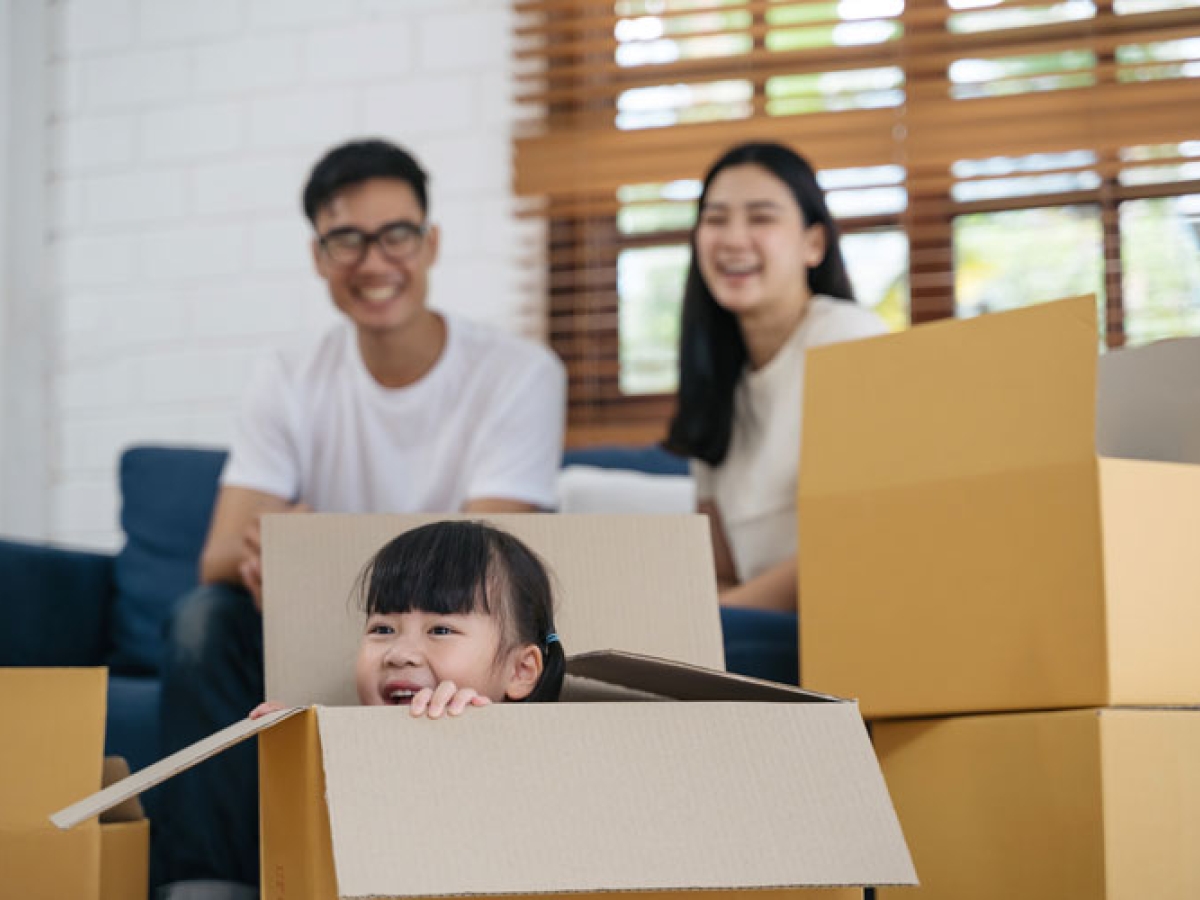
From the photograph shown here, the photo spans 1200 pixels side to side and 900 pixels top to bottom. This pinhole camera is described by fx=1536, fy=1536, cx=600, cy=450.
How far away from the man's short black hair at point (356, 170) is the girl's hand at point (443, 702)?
45.0 inches

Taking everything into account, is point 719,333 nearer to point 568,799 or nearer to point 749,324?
point 749,324

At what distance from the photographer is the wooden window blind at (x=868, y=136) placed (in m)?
2.57

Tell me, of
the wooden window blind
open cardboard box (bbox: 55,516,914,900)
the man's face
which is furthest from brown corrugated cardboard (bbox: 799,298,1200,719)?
the wooden window blind

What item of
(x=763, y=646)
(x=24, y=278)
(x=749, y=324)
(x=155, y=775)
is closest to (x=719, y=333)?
(x=749, y=324)

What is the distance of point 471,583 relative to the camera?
1286mm

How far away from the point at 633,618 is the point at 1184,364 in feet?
1.79

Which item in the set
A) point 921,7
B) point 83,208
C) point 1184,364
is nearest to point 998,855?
point 1184,364

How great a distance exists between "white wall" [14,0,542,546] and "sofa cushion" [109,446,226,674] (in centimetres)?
36

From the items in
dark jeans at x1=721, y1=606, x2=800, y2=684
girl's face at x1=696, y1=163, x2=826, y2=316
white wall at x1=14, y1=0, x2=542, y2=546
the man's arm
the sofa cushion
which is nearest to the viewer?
dark jeans at x1=721, y1=606, x2=800, y2=684

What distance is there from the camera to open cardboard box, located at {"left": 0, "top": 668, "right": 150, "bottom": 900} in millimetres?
1166

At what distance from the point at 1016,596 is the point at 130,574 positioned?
165cm

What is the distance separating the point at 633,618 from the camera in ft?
4.63

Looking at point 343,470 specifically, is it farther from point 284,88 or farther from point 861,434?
point 284,88

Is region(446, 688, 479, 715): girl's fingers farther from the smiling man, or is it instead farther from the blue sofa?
the blue sofa
